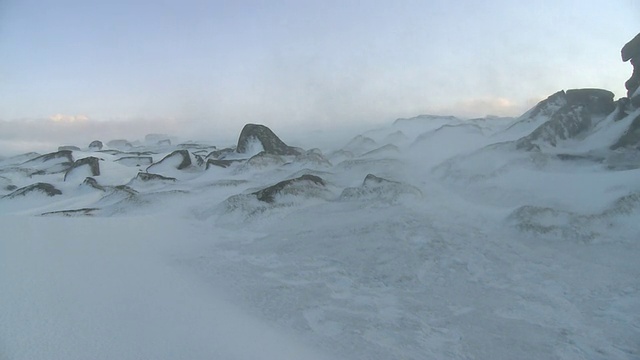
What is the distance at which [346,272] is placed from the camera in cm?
1410

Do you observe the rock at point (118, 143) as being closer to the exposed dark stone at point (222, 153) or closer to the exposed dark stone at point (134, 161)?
the exposed dark stone at point (134, 161)

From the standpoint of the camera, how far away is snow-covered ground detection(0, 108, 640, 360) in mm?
9211

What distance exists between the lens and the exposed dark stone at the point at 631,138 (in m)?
27.3

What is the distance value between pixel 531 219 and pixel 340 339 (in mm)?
11730

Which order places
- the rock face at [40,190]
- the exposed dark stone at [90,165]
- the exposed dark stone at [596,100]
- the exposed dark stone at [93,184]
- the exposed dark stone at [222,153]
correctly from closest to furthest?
the rock face at [40,190]
the exposed dark stone at [93,184]
the exposed dark stone at [596,100]
the exposed dark stone at [90,165]
the exposed dark stone at [222,153]

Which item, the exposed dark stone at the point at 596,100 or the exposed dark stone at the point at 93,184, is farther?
the exposed dark stone at the point at 596,100

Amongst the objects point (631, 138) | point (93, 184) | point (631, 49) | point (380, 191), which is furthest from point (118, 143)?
point (631, 138)

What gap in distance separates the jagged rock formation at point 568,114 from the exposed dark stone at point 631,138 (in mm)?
4614

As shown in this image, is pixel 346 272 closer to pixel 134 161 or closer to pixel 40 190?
pixel 40 190

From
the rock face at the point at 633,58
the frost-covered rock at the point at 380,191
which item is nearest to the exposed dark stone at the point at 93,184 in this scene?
the frost-covered rock at the point at 380,191

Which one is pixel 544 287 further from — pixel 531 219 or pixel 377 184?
pixel 377 184

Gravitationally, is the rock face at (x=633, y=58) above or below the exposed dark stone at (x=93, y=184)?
above

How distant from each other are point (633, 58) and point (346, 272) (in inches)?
1492

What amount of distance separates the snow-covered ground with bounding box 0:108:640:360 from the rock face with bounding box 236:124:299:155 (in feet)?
56.5
